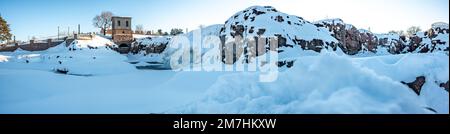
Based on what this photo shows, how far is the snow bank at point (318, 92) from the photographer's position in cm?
210

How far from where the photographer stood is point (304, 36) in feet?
36.6

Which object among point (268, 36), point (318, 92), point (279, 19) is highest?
point (279, 19)

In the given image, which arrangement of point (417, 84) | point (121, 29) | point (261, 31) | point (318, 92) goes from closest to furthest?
point (318, 92), point (417, 84), point (261, 31), point (121, 29)

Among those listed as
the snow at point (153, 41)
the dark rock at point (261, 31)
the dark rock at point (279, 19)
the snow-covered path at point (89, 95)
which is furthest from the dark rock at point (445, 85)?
the snow at point (153, 41)

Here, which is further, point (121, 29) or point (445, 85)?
point (121, 29)

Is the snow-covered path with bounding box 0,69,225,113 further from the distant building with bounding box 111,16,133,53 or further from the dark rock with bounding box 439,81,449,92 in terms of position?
the distant building with bounding box 111,16,133,53

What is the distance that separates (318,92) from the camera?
2.34 m

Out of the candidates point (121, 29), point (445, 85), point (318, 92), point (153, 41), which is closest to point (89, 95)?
point (318, 92)

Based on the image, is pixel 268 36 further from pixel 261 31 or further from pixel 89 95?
pixel 89 95

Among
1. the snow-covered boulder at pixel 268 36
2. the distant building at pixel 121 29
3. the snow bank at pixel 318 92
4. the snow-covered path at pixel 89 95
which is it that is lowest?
the snow-covered path at pixel 89 95

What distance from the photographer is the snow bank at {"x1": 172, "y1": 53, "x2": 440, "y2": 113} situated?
2102 mm

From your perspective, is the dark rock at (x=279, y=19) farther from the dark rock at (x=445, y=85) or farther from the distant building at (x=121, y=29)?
the distant building at (x=121, y=29)

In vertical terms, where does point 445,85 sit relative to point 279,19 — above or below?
below
